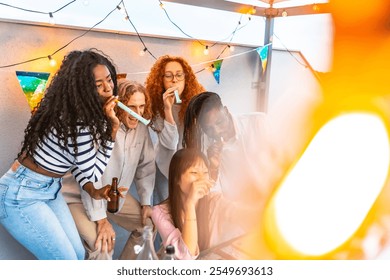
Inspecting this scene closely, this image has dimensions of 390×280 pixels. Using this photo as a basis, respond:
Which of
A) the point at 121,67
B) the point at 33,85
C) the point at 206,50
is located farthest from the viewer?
the point at 206,50

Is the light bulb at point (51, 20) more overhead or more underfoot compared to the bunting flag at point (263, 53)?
more overhead

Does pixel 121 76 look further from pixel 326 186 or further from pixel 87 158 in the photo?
pixel 326 186

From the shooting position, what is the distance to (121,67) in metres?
1.21

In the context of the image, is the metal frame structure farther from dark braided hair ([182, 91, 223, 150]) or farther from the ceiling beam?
dark braided hair ([182, 91, 223, 150])

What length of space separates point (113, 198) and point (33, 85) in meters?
0.46

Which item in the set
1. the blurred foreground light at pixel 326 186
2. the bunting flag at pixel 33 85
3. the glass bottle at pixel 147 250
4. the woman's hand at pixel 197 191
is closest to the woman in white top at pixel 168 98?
the woman's hand at pixel 197 191

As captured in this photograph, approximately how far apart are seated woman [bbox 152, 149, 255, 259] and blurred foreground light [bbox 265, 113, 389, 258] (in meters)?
0.28

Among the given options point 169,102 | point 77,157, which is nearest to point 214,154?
point 169,102

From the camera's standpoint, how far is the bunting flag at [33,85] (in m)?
1.10

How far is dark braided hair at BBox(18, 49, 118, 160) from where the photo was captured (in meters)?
1.11

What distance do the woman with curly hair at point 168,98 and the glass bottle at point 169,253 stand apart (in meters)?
0.26

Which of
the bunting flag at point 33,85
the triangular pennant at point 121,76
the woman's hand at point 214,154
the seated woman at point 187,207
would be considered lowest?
the seated woman at point 187,207

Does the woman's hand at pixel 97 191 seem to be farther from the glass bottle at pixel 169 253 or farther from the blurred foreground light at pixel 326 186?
the blurred foreground light at pixel 326 186
